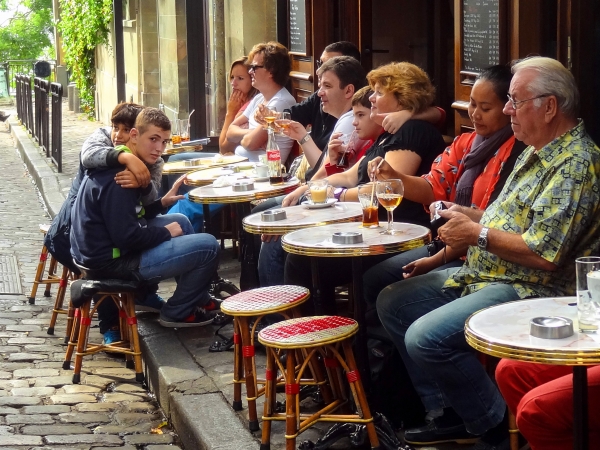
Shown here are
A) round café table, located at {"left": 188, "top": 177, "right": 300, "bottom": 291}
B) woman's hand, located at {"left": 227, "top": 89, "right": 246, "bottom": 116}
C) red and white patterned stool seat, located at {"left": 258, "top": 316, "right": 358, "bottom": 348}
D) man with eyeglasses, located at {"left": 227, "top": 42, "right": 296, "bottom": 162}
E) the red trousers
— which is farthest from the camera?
woman's hand, located at {"left": 227, "top": 89, "right": 246, "bottom": 116}

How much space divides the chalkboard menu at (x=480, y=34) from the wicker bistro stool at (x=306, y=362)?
179cm

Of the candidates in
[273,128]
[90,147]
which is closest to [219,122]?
[273,128]

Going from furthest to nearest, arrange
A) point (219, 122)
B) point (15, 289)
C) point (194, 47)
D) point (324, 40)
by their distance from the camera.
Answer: point (219, 122), point (194, 47), point (324, 40), point (15, 289)

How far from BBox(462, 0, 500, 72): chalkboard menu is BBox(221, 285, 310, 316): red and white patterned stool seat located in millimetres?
1576

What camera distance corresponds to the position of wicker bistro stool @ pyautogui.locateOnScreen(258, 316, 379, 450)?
400 centimetres

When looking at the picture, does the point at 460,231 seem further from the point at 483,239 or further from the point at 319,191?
the point at 319,191

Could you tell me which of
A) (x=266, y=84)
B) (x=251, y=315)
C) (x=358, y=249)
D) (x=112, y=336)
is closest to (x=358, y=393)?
(x=358, y=249)

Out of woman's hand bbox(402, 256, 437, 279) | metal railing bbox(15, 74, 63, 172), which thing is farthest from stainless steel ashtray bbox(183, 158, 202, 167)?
metal railing bbox(15, 74, 63, 172)

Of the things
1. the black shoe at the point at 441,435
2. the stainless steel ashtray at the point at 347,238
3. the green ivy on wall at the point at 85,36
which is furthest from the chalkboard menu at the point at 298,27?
the green ivy on wall at the point at 85,36

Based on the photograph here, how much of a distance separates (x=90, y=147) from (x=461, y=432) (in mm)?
2801

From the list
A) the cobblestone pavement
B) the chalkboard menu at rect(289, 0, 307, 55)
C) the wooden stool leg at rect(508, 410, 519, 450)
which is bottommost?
the cobblestone pavement

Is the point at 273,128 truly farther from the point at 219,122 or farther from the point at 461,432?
the point at 219,122

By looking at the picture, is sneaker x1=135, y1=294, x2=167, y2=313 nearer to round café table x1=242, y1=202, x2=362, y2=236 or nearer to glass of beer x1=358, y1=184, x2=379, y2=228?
round café table x1=242, y1=202, x2=362, y2=236

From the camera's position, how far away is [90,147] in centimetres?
579
